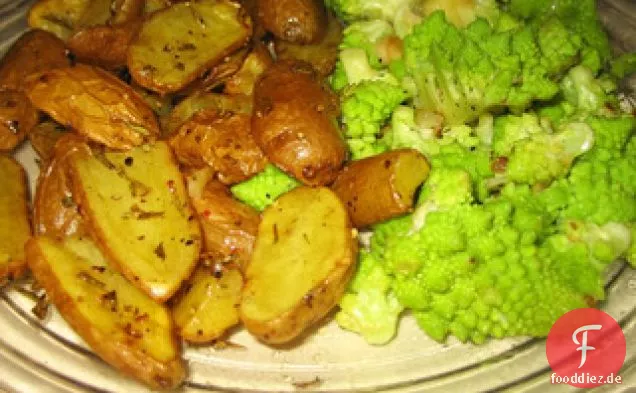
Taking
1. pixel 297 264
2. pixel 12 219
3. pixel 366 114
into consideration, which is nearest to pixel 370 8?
pixel 366 114

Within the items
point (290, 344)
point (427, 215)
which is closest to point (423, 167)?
point (427, 215)

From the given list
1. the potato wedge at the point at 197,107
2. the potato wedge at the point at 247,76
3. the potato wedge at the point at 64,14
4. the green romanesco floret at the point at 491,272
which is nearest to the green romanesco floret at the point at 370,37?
the potato wedge at the point at 247,76

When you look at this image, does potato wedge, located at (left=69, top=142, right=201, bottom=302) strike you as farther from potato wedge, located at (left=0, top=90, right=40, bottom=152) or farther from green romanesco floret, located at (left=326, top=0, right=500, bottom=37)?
green romanesco floret, located at (left=326, top=0, right=500, bottom=37)

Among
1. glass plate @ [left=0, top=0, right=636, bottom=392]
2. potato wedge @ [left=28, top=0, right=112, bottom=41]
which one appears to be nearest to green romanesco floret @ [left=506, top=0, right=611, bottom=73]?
glass plate @ [left=0, top=0, right=636, bottom=392]

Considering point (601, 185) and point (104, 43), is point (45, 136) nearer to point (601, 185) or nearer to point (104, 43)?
point (104, 43)

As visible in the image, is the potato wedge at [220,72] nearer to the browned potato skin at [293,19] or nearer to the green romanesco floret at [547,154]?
the browned potato skin at [293,19]

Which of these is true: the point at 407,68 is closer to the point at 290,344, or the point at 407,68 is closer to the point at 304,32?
the point at 304,32
